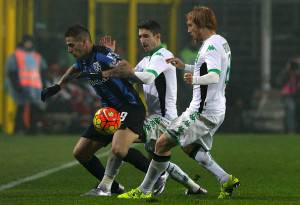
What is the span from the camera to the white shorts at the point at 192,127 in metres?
10.0

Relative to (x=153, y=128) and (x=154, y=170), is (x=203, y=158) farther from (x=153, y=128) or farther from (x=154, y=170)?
(x=153, y=128)

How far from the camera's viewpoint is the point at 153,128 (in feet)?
36.4

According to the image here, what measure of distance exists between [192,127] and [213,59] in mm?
671

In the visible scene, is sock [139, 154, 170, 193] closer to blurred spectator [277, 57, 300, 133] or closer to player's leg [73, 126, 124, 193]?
player's leg [73, 126, 124, 193]

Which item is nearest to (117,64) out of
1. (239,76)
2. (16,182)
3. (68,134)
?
(16,182)

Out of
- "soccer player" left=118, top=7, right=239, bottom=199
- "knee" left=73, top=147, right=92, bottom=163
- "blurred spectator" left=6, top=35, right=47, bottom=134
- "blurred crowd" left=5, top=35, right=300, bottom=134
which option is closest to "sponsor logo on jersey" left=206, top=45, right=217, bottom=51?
"soccer player" left=118, top=7, right=239, bottom=199

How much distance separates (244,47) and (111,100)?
1719cm

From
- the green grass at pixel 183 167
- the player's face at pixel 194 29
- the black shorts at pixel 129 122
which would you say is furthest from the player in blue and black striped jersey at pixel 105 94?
the player's face at pixel 194 29

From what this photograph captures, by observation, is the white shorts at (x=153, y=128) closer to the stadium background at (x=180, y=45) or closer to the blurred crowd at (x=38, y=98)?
the stadium background at (x=180, y=45)

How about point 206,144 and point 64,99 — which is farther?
point 64,99

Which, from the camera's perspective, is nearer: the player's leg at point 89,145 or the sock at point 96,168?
the player's leg at point 89,145

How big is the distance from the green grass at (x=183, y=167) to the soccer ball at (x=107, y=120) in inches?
27.6

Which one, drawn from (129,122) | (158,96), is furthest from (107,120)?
(158,96)

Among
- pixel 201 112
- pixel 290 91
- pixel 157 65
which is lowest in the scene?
pixel 290 91
